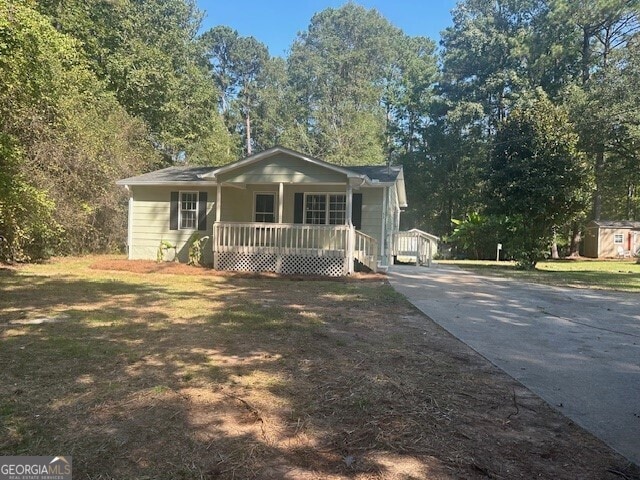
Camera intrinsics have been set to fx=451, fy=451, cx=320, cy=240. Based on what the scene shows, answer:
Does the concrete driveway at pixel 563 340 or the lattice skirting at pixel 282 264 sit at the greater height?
the lattice skirting at pixel 282 264

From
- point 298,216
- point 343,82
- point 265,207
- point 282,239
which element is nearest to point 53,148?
point 265,207

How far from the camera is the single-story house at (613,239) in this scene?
93.1 ft

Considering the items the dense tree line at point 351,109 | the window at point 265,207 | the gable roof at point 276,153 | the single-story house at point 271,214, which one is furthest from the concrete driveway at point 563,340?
the dense tree line at point 351,109

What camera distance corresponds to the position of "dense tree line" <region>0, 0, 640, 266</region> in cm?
1320

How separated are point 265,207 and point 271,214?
319 mm

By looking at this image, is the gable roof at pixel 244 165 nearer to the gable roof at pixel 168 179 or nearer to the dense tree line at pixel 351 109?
the gable roof at pixel 168 179

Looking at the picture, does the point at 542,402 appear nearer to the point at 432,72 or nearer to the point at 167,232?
the point at 167,232

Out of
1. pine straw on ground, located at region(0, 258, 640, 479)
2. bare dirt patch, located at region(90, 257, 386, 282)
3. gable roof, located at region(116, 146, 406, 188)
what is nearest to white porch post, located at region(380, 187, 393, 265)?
gable roof, located at region(116, 146, 406, 188)

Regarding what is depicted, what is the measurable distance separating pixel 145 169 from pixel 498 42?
2452 cm

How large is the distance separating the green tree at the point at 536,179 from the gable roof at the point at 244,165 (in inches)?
179

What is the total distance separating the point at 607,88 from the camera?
1994 centimetres

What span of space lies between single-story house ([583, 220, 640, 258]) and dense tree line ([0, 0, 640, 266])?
109 centimetres

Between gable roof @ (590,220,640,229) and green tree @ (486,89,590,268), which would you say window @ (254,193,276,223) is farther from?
gable roof @ (590,220,640,229)

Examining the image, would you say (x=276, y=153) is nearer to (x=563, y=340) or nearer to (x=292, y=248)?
(x=292, y=248)
